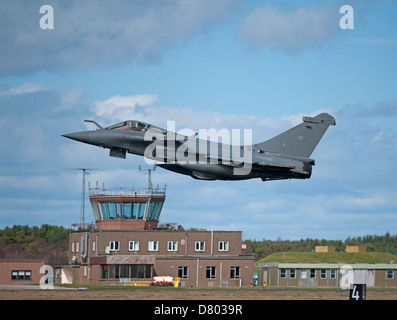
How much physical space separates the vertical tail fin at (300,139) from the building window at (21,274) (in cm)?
4278

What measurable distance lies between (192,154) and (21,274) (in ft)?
141

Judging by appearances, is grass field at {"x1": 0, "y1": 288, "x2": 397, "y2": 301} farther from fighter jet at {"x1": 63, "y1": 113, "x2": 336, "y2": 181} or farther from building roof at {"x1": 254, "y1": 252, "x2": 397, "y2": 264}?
building roof at {"x1": 254, "y1": 252, "x2": 397, "y2": 264}

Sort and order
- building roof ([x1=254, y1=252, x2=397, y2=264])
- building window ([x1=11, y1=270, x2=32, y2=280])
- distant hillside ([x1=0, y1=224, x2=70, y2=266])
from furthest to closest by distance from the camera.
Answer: distant hillside ([x1=0, y1=224, x2=70, y2=266]) → building roof ([x1=254, y1=252, x2=397, y2=264]) → building window ([x1=11, y1=270, x2=32, y2=280])

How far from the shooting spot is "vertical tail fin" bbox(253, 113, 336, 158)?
190ft

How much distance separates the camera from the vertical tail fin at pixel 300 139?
57.8 m

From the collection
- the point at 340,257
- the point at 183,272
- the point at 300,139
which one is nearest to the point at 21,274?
the point at 183,272

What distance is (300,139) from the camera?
191ft

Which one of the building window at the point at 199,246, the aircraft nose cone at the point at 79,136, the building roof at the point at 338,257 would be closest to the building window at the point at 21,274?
the building window at the point at 199,246

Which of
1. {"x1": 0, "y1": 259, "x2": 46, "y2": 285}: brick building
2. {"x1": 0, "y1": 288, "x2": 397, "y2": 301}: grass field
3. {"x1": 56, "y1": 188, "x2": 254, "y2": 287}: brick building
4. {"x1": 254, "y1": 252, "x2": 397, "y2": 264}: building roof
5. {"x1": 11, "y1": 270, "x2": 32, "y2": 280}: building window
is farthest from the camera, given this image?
{"x1": 254, "y1": 252, "x2": 397, "y2": 264}: building roof

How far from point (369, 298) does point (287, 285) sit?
30.3 m

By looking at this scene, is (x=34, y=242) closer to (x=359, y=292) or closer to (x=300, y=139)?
(x=300, y=139)

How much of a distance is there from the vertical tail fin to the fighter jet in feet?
4.72

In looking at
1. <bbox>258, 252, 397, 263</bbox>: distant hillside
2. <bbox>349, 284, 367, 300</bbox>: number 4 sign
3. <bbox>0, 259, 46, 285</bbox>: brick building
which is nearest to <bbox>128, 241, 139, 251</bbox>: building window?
<bbox>0, 259, 46, 285</bbox>: brick building
